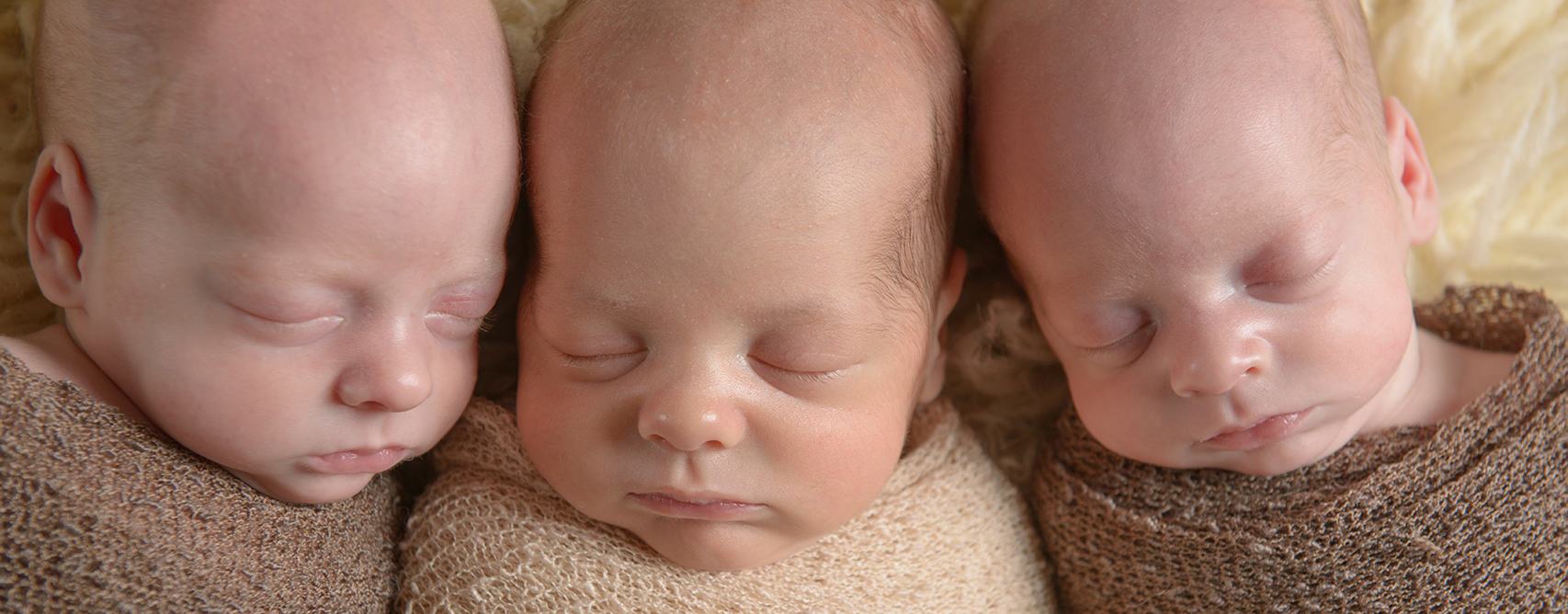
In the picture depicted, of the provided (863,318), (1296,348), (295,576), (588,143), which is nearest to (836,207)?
(863,318)

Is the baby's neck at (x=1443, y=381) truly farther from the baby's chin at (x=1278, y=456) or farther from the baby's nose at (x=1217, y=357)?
the baby's nose at (x=1217, y=357)

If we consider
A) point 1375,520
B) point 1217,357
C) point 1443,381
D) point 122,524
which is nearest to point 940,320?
point 1217,357

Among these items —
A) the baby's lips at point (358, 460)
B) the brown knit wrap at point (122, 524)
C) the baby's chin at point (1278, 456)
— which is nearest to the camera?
the brown knit wrap at point (122, 524)

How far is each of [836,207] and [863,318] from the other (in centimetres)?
12

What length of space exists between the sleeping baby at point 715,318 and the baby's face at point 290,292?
136mm

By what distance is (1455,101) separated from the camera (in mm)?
1453

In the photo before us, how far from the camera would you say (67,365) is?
1.06 m

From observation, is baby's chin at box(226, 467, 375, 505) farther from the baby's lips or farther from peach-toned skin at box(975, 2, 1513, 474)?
peach-toned skin at box(975, 2, 1513, 474)

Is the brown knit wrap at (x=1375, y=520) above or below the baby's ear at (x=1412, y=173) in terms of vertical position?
below

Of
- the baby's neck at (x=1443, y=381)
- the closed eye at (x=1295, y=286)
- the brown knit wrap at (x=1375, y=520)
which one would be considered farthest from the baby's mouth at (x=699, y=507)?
the baby's neck at (x=1443, y=381)

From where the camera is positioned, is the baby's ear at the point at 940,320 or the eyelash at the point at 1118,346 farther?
the baby's ear at the point at 940,320

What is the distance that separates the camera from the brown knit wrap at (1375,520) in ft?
3.88

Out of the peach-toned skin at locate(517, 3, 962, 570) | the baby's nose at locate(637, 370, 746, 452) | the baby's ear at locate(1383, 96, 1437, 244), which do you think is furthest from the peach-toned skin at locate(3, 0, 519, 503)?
the baby's ear at locate(1383, 96, 1437, 244)

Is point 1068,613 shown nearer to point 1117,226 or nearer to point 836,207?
point 1117,226
